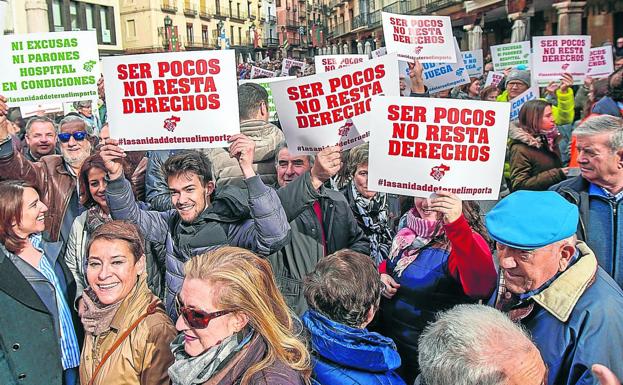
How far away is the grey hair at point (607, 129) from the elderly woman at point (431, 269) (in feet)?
2.39

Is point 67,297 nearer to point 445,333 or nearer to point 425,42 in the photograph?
point 445,333

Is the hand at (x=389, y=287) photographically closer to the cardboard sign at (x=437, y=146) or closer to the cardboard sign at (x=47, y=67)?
the cardboard sign at (x=437, y=146)

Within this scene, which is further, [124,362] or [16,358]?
[16,358]

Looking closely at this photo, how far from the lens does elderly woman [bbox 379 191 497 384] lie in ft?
8.79

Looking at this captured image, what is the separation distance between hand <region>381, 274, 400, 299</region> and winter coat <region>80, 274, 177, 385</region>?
1.01 meters

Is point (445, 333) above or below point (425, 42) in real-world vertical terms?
below

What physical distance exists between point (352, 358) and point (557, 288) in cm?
75

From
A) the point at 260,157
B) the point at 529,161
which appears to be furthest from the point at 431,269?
the point at 529,161

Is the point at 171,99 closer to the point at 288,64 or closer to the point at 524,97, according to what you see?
the point at 524,97

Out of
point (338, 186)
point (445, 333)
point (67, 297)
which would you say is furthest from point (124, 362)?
point (338, 186)

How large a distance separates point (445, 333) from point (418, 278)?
1.06m

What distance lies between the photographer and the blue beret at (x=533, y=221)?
2240 millimetres

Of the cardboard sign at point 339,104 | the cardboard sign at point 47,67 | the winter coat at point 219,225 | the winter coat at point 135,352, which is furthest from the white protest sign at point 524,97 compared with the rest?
the winter coat at point 135,352

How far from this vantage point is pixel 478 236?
2811 mm
